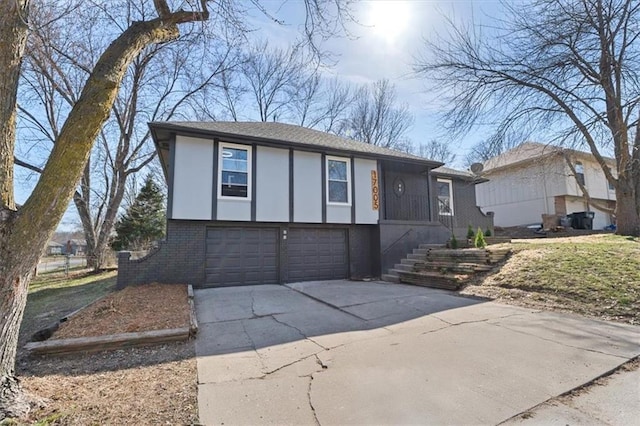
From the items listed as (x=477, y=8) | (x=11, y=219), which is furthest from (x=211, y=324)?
(x=477, y=8)

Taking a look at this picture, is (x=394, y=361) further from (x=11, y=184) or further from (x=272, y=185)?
(x=272, y=185)

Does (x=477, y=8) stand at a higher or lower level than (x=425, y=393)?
higher

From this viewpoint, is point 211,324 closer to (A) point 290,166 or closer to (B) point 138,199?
(A) point 290,166

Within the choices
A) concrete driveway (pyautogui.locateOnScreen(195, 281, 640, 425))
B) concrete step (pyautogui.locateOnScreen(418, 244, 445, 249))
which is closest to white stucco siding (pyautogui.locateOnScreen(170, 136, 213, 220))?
concrete driveway (pyautogui.locateOnScreen(195, 281, 640, 425))

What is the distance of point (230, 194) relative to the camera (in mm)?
9586

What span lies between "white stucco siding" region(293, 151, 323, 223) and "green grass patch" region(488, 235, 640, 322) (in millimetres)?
5534

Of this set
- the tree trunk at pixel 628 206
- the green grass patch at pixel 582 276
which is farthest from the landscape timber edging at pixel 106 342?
the tree trunk at pixel 628 206

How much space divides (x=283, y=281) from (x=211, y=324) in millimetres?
4675

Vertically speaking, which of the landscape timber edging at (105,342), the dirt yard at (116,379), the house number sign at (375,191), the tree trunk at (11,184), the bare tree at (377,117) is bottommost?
the dirt yard at (116,379)

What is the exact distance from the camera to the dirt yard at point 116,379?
2.63m

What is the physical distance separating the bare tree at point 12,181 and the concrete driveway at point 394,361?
5.51 ft

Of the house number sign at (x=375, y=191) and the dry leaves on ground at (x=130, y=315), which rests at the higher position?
the house number sign at (x=375, y=191)

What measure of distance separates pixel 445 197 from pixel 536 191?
858cm

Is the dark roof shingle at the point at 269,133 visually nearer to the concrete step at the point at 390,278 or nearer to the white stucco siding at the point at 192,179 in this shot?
the white stucco siding at the point at 192,179
